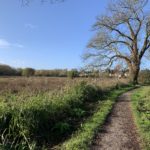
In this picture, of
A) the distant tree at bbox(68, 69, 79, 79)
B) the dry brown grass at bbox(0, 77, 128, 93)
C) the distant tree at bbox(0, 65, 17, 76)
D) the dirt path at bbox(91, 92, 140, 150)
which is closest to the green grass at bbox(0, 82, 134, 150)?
the dirt path at bbox(91, 92, 140, 150)

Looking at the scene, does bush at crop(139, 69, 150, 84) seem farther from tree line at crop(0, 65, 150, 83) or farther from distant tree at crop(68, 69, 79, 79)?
distant tree at crop(68, 69, 79, 79)

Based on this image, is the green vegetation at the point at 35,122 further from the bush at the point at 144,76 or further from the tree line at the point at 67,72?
the bush at the point at 144,76

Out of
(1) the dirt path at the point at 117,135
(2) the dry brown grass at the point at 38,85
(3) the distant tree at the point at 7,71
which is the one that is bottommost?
(1) the dirt path at the point at 117,135

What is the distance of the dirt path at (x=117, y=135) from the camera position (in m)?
8.83

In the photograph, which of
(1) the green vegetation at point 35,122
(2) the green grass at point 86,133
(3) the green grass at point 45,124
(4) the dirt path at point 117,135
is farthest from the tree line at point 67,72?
(4) the dirt path at point 117,135

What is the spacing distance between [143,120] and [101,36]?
30.5 metres

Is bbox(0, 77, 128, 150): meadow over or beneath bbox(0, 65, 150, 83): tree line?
beneath

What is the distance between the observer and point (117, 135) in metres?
9.88

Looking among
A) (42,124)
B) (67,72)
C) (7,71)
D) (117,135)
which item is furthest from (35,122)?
(7,71)

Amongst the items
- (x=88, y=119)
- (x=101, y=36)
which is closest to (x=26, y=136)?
(x=88, y=119)

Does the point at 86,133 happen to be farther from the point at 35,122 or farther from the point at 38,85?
the point at 38,85

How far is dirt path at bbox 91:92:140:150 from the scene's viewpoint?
883cm

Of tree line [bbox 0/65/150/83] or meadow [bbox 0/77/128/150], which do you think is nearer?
meadow [bbox 0/77/128/150]

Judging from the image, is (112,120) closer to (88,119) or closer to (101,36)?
(88,119)
